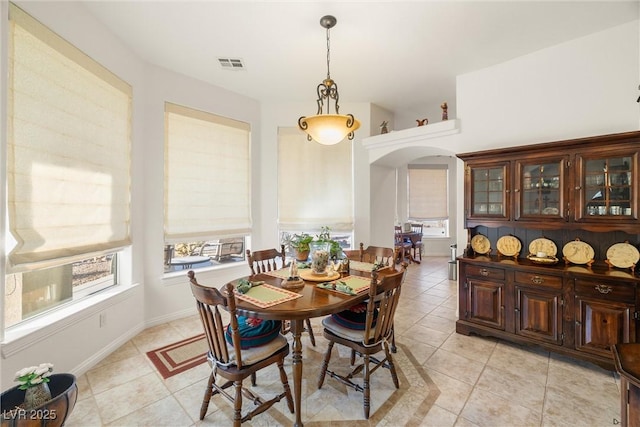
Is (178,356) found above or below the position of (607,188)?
below

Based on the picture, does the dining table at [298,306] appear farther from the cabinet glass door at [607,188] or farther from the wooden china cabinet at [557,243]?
the cabinet glass door at [607,188]

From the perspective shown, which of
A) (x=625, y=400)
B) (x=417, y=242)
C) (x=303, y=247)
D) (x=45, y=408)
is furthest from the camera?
(x=417, y=242)

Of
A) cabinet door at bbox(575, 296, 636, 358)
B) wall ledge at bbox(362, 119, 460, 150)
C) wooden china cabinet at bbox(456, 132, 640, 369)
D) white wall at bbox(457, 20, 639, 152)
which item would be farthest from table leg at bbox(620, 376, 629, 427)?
wall ledge at bbox(362, 119, 460, 150)

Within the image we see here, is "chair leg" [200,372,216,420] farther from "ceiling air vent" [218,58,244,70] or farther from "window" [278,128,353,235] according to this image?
"ceiling air vent" [218,58,244,70]

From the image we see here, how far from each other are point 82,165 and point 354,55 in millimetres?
2953

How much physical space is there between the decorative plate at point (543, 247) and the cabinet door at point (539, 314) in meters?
0.49

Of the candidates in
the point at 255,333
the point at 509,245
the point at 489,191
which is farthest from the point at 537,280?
the point at 255,333

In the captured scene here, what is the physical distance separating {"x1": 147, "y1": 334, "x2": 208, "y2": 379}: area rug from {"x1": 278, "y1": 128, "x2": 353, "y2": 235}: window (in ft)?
6.87

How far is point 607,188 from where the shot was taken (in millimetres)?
2535

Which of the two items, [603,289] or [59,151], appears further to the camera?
[603,289]

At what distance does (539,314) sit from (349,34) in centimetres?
337

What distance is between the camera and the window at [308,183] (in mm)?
4523

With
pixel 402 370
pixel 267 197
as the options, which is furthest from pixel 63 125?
pixel 402 370

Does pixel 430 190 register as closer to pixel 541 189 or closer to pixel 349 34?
pixel 541 189
